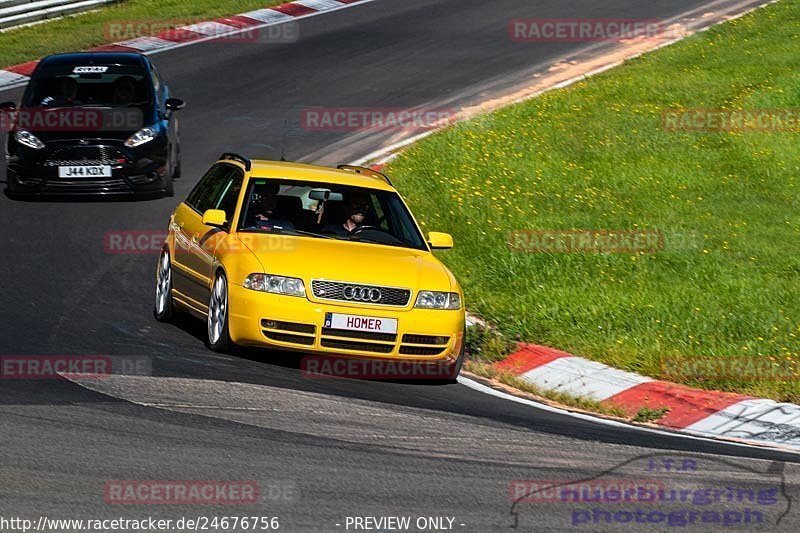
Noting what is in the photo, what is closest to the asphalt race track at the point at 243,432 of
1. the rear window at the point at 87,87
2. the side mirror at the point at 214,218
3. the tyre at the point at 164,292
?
the tyre at the point at 164,292

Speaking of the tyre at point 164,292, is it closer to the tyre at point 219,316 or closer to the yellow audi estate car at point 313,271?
the yellow audi estate car at point 313,271

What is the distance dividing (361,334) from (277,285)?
0.74m

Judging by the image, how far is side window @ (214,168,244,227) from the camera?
11836 millimetres

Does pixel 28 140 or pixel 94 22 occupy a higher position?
pixel 28 140

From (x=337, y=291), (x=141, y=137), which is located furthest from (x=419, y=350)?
(x=141, y=137)

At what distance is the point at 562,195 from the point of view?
1758 cm

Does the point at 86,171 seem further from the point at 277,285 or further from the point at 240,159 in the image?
the point at 277,285

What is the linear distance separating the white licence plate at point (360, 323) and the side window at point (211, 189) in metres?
2.34

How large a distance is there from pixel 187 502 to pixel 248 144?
14.0 metres

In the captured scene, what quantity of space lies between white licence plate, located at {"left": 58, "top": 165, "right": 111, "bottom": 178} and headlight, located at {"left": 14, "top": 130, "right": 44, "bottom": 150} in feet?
1.26

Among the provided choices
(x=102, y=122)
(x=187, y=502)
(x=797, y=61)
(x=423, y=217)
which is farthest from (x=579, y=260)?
(x=797, y=61)

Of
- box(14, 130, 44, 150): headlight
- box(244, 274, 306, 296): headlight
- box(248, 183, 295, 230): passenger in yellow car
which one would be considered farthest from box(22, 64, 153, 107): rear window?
box(244, 274, 306, 296): headlight

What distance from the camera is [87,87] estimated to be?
720 inches

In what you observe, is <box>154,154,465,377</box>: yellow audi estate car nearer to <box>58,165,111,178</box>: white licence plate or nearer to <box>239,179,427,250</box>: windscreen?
<box>239,179,427,250</box>: windscreen
